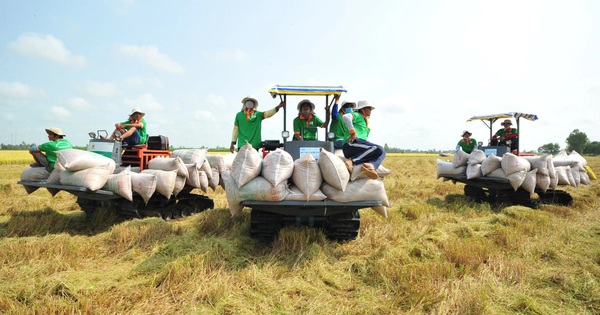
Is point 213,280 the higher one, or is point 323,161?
point 323,161

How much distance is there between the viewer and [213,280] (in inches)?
120

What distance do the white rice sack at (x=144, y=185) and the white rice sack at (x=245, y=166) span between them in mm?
2275

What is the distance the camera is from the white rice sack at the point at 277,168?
375 centimetres

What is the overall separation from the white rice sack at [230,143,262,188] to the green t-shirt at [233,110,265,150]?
2.08 meters

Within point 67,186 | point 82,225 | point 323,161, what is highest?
point 323,161

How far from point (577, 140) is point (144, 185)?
332 feet

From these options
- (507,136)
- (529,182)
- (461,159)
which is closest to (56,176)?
(461,159)

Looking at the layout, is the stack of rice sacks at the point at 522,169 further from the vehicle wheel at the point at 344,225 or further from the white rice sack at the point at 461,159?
the vehicle wheel at the point at 344,225

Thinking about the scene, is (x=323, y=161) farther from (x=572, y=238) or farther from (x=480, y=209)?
(x=480, y=209)

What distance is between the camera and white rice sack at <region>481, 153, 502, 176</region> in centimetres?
726

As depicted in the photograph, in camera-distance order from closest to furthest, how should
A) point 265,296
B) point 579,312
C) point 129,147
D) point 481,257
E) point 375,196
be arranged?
1. point 579,312
2. point 265,296
3. point 481,257
4. point 375,196
5. point 129,147

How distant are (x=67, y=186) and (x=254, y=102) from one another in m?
3.29

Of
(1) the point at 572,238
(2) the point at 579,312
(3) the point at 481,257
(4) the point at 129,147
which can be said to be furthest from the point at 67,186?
(1) the point at 572,238

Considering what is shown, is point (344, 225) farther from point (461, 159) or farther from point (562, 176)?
point (562, 176)
